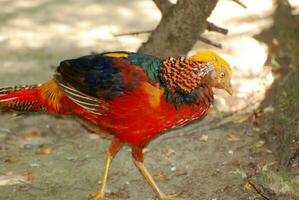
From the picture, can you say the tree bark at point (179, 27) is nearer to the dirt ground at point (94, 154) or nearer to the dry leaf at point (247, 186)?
the dirt ground at point (94, 154)

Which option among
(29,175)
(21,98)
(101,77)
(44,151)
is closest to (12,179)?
(29,175)

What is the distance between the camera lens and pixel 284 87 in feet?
15.1

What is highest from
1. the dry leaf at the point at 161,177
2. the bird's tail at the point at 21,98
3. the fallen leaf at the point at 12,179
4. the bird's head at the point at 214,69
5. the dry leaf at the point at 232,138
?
the bird's head at the point at 214,69

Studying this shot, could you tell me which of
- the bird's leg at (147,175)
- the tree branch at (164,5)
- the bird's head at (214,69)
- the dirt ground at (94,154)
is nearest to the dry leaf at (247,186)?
the dirt ground at (94,154)

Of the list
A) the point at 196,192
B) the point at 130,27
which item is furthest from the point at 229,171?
the point at 130,27

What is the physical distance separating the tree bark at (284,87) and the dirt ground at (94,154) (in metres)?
0.16

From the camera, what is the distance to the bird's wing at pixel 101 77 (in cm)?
365

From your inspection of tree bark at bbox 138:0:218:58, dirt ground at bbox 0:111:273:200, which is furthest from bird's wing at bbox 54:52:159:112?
tree bark at bbox 138:0:218:58

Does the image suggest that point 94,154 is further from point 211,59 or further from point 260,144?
point 211,59

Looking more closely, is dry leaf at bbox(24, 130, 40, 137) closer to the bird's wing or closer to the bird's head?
the bird's wing

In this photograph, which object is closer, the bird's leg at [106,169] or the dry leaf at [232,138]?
the bird's leg at [106,169]

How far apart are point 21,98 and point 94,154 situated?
0.83m

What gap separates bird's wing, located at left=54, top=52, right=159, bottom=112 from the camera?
365cm

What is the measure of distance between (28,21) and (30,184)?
2.78 meters
